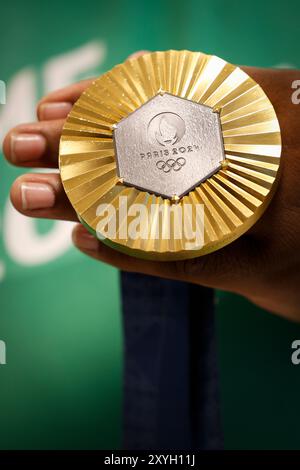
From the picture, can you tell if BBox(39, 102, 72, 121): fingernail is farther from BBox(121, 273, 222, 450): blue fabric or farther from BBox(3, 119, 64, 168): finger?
BBox(121, 273, 222, 450): blue fabric

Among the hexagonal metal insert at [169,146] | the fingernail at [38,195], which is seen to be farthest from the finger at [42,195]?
the hexagonal metal insert at [169,146]

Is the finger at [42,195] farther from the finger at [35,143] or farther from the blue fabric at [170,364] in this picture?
the blue fabric at [170,364]

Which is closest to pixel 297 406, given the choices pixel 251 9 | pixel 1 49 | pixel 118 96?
pixel 118 96

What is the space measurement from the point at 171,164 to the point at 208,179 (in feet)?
0.15

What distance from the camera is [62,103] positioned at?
792mm

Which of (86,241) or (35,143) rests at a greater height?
(35,143)

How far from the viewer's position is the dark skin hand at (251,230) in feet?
1.91

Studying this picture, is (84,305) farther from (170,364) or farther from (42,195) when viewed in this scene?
(42,195)

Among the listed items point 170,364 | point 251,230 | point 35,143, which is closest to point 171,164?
point 251,230

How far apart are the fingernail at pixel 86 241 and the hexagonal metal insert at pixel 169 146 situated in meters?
0.15

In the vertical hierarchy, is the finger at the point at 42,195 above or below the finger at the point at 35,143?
below

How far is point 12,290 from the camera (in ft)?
3.27

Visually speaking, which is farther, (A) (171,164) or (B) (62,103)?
(B) (62,103)

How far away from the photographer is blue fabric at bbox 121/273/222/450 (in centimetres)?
80
